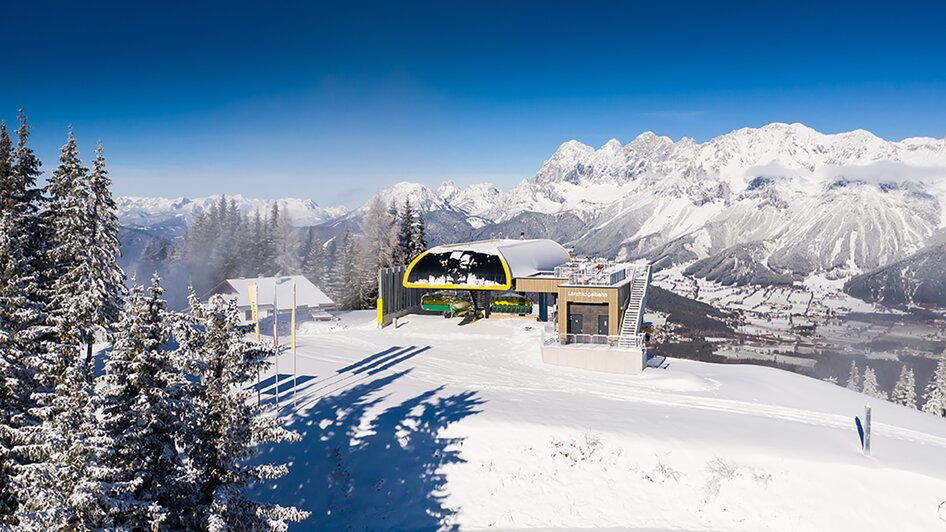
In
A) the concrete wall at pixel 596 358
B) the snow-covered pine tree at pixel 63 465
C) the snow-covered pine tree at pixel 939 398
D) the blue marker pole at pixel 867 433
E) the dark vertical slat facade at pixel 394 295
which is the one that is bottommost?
the snow-covered pine tree at pixel 939 398

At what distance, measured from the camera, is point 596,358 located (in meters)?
29.6

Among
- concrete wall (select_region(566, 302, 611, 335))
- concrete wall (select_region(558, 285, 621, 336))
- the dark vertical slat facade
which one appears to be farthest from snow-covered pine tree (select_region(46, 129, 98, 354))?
concrete wall (select_region(566, 302, 611, 335))

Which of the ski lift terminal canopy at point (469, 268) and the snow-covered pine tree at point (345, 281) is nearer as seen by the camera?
the ski lift terminal canopy at point (469, 268)

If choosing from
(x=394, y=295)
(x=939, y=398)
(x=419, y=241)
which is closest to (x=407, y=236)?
(x=419, y=241)

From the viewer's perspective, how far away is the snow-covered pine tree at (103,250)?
25.1 m

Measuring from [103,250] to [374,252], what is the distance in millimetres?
40550

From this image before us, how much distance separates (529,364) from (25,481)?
23451mm

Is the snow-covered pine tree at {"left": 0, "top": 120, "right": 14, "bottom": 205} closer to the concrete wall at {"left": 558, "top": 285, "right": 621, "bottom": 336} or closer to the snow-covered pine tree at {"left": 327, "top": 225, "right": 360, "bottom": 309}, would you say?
the concrete wall at {"left": 558, "top": 285, "right": 621, "bottom": 336}

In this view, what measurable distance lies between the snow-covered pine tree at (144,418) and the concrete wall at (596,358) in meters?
22.1

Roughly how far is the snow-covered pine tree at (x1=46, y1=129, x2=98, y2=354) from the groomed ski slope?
8.66 metres

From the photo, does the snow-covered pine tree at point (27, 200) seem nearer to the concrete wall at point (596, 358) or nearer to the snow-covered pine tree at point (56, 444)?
the snow-covered pine tree at point (56, 444)

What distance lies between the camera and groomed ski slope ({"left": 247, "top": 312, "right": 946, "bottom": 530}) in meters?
16.6

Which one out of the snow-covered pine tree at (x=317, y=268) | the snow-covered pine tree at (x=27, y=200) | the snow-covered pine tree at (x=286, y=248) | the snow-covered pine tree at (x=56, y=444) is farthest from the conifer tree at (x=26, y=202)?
the snow-covered pine tree at (x=286, y=248)

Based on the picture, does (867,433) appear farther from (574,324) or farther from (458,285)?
(458,285)
